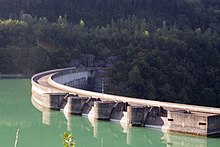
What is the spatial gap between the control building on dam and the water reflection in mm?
367

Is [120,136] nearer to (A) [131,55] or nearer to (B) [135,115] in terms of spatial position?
(B) [135,115]

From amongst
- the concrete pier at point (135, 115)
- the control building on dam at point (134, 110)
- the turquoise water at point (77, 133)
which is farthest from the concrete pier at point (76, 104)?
the concrete pier at point (135, 115)

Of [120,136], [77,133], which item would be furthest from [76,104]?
[120,136]

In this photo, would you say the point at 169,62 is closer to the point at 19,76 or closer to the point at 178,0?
the point at 19,76

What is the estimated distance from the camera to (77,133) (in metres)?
22.8

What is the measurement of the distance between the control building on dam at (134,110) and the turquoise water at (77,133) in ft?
1.27

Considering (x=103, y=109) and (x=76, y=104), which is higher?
(x=103, y=109)

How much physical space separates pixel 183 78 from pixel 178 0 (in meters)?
34.3

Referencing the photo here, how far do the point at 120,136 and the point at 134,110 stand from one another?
5.24ft

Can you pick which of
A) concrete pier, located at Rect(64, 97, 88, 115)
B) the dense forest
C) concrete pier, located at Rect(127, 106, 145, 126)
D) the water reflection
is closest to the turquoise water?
the water reflection

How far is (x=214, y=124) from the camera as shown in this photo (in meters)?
21.1

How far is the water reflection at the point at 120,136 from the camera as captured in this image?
2064 centimetres

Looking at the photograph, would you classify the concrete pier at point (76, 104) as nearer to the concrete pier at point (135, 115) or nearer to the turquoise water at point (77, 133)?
the turquoise water at point (77, 133)

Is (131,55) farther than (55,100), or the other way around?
(131,55)
